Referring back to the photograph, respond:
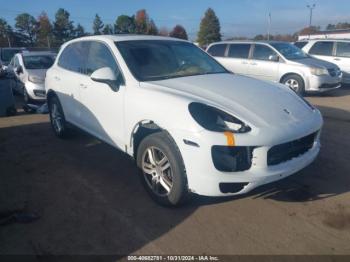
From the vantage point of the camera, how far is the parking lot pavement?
296 centimetres

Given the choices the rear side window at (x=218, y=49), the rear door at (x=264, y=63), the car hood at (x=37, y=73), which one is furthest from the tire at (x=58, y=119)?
the rear side window at (x=218, y=49)

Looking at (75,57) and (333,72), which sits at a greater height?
(75,57)

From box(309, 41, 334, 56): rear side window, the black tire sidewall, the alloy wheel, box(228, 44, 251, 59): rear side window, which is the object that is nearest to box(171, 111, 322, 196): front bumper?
the alloy wheel

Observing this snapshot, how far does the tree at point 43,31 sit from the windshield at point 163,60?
63286 millimetres

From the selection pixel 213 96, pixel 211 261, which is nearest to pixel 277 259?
pixel 211 261

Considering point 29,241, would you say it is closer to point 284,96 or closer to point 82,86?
A: point 82,86

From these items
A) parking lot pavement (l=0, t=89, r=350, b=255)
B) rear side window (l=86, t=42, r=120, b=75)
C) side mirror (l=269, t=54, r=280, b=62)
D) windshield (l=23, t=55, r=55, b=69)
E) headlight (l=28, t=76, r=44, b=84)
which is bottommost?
parking lot pavement (l=0, t=89, r=350, b=255)

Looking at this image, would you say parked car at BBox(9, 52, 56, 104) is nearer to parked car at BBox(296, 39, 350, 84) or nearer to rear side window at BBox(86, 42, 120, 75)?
rear side window at BBox(86, 42, 120, 75)

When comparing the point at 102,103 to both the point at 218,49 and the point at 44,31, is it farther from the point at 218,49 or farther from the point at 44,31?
the point at 44,31

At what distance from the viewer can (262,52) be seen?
10.9 metres

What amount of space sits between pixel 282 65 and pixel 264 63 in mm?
586

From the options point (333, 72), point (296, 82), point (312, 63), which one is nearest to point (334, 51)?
point (333, 72)

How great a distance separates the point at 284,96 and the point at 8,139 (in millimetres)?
5107

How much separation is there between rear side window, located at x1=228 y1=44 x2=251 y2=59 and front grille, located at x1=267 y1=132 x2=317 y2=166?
815 centimetres
